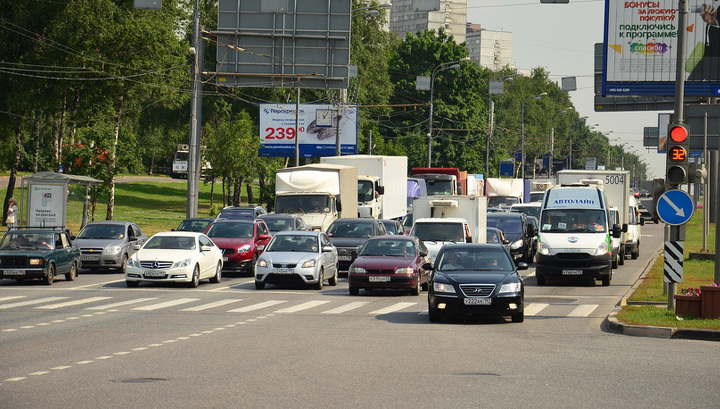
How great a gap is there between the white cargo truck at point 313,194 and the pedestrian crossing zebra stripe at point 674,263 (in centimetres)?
2022

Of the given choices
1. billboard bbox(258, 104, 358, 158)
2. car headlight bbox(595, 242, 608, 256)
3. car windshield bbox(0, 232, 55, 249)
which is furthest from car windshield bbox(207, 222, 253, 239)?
billboard bbox(258, 104, 358, 158)

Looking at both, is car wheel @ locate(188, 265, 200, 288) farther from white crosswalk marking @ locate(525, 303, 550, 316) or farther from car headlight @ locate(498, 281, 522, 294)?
car headlight @ locate(498, 281, 522, 294)

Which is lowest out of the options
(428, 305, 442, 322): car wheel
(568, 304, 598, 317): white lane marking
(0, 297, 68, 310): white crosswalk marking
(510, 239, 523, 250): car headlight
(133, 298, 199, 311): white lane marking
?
(0, 297, 68, 310): white crosswalk marking

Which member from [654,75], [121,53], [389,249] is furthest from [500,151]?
[389,249]

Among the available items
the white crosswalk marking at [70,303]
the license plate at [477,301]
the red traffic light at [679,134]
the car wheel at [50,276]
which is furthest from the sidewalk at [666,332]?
the car wheel at [50,276]

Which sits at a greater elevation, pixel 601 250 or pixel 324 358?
pixel 601 250

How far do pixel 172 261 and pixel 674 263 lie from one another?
1281 cm

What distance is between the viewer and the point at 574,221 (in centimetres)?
2994

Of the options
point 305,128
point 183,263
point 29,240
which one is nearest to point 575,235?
point 183,263

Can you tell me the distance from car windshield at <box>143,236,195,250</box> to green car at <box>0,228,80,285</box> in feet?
8.08

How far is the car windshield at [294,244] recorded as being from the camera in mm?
27500

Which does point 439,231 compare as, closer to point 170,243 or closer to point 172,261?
point 170,243

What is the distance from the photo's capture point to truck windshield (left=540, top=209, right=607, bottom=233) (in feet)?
97.2

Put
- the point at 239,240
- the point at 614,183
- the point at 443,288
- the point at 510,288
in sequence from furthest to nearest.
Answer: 1. the point at 614,183
2. the point at 239,240
3. the point at 443,288
4. the point at 510,288
